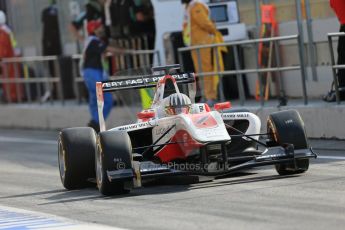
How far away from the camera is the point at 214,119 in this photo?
1112cm

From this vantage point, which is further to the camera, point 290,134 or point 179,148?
point 179,148

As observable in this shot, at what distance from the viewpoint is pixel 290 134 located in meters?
11.5

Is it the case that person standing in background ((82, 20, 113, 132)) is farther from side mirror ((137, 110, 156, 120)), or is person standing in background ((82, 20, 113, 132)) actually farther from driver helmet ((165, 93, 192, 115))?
driver helmet ((165, 93, 192, 115))

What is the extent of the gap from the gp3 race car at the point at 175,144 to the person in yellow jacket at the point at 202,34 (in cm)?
619

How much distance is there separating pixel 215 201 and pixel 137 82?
9.35 ft

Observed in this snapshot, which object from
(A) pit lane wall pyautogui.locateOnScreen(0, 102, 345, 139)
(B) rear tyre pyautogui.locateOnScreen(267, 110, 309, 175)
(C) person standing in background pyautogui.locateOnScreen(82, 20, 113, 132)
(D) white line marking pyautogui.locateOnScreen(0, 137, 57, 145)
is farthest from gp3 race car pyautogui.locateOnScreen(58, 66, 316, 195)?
(D) white line marking pyautogui.locateOnScreen(0, 137, 57, 145)

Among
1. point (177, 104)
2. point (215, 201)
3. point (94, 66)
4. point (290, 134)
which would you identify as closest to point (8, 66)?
point (94, 66)

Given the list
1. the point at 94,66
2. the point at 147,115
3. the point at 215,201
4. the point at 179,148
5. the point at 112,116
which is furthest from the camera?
the point at 112,116

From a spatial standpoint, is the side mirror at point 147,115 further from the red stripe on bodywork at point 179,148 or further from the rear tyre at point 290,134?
the rear tyre at point 290,134

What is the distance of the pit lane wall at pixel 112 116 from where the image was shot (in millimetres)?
15469

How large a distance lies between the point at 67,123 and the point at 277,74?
6096mm

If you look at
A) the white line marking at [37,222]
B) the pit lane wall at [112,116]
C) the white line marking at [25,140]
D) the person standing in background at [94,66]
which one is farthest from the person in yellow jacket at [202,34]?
the white line marking at [37,222]

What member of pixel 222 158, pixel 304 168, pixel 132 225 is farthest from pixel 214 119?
pixel 132 225

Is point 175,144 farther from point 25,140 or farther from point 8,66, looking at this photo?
point 8,66
